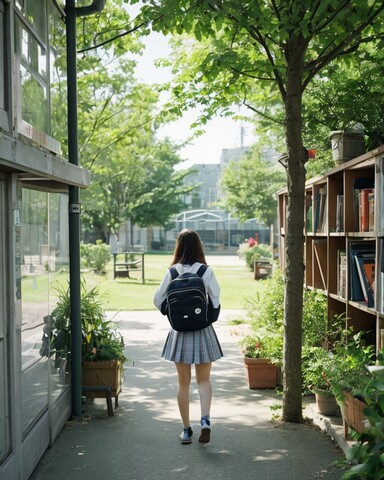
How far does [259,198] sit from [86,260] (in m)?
12.7

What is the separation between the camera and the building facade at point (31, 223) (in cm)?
478

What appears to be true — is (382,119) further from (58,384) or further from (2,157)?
(2,157)

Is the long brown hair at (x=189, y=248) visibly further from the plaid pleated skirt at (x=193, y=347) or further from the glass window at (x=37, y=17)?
the glass window at (x=37, y=17)

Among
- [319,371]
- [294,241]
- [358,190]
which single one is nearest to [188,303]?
[294,241]

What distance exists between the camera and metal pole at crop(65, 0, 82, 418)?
23.2 feet

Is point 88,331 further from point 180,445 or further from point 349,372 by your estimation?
point 349,372

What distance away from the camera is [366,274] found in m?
6.69

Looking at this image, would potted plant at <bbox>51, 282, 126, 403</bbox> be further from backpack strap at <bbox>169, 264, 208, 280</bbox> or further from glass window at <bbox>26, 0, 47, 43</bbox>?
glass window at <bbox>26, 0, 47, 43</bbox>

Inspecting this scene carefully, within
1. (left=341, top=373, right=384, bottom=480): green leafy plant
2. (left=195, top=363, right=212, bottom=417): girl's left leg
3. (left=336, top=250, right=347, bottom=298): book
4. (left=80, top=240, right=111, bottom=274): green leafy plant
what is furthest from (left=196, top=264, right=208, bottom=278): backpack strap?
(left=80, top=240, right=111, bottom=274): green leafy plant

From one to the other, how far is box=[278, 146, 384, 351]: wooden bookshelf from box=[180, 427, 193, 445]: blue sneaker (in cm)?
185

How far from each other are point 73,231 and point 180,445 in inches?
96.5

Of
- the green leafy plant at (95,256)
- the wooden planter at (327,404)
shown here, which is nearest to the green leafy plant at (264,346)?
the wooden planter at (327,404)

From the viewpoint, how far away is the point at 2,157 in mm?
A: 3959

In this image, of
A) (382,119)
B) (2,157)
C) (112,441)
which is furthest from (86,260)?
(2,157)
